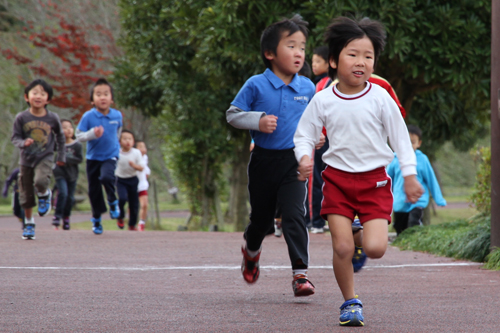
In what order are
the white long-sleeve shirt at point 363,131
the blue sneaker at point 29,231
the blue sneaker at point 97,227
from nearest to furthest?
1. the white long-sleeve shirt at point 363,131
2. the blue sneaker at point 29,231
3. the blue sneaker at point 97,227

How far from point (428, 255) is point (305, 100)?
3258 millimetres

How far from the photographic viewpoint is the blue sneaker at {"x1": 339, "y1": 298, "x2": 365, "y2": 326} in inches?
141

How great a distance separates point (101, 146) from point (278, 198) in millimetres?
5764

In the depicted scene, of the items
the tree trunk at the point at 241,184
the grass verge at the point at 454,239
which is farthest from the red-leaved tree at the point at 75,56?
the grass verge at the point at 454,239

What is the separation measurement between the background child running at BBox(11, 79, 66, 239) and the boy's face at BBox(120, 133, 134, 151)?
12.1 feet

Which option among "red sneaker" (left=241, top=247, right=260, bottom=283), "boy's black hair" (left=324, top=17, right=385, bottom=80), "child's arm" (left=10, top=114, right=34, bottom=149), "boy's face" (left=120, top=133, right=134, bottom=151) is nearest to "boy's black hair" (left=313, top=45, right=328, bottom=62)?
"child's arm" (left=10, top=114, right=34, bottom=149)

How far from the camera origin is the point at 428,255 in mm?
7344

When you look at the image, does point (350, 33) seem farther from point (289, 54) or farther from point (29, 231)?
point (29, 231)

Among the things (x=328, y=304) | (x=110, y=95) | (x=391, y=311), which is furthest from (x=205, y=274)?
(x=110, y=95)

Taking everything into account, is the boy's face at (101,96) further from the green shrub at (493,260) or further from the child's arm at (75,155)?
the green shrub at (493,260)

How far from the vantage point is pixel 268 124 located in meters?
4.38

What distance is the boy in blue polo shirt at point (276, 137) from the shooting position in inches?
180

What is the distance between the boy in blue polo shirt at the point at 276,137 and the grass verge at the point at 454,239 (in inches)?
93.1

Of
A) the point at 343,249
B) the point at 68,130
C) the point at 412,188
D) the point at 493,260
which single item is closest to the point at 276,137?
the point at 343,249
